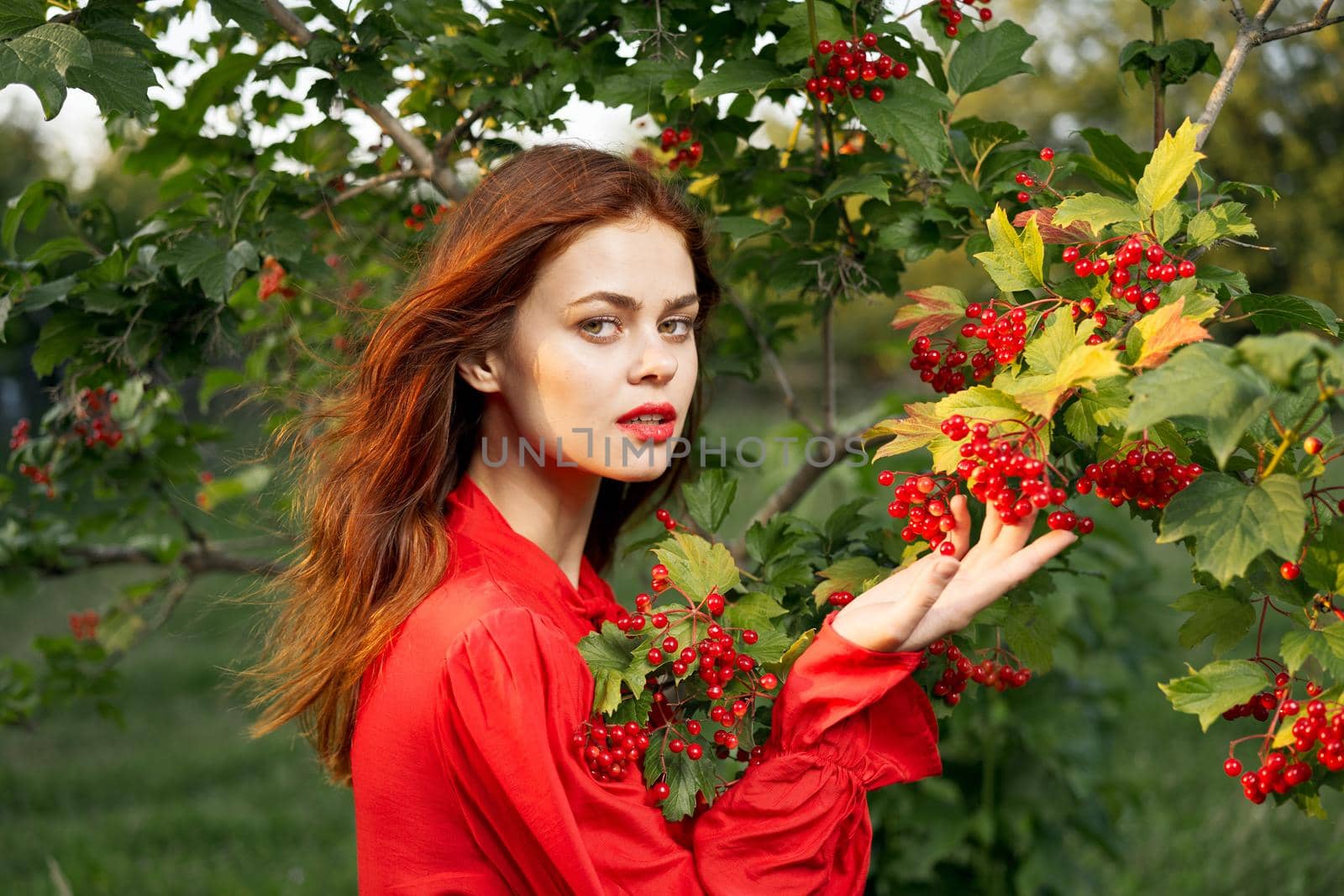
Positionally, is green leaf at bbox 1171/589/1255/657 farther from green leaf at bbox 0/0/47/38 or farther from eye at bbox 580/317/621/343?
green leaf at bbox 0/0/47/38

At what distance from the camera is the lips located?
1.79 meters

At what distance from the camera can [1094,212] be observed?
1.50 metres

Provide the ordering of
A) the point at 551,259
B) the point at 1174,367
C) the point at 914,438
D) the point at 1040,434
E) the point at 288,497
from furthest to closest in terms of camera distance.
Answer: the point at 288,497, the point at 551,259, the point at 914,438, the point at 1040,434, the point at 1174,367

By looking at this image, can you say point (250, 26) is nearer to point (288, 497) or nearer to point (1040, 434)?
point (288, 497)

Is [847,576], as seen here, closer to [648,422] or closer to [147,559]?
[648,422]

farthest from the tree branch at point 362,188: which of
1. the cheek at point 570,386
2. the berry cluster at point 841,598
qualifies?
the berry cluster at point 841,598

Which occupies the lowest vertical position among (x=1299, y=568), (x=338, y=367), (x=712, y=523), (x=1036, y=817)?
(x=1036, y=817)

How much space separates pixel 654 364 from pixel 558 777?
601 mm

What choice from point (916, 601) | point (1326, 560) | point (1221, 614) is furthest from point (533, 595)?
point (1326, 560)

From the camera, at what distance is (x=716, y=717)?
1.61 m

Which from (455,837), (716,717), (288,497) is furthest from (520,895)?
(288,497)

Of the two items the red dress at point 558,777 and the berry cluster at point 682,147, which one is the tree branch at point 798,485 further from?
the red dress at point 558,777

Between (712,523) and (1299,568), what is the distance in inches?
35.6

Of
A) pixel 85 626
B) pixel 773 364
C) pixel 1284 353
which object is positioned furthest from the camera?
pixel 85 626
